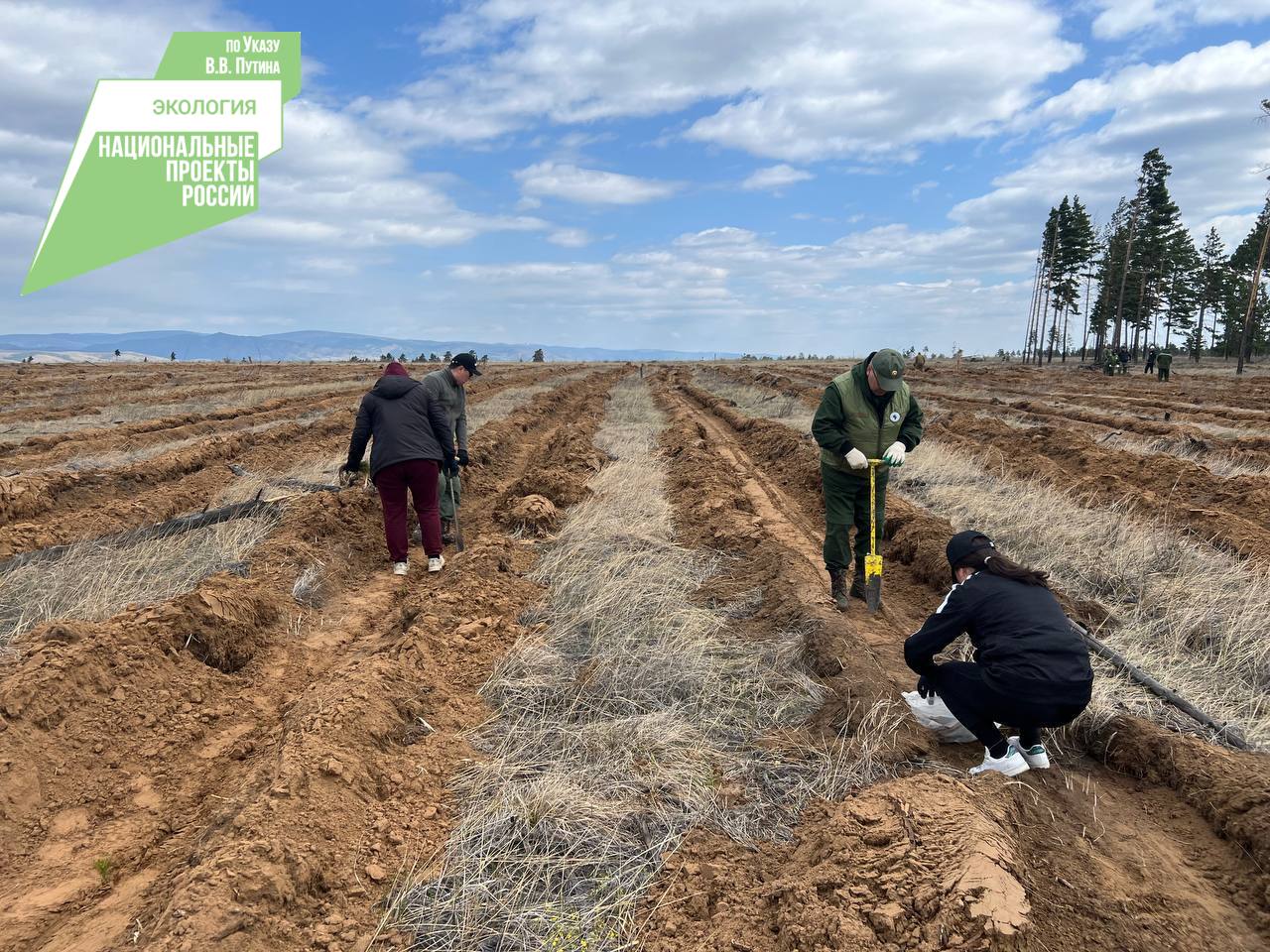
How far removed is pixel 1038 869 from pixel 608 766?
6.31ft

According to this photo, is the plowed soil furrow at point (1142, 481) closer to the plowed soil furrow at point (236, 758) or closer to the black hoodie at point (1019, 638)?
the black hoodie at point (1019, 638)

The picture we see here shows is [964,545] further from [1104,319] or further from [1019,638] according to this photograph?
[1104,319]

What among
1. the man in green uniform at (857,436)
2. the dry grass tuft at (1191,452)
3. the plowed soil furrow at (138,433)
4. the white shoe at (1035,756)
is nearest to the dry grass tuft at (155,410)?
the plowed soil furrow at (138,433)

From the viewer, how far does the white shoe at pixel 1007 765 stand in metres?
3.59

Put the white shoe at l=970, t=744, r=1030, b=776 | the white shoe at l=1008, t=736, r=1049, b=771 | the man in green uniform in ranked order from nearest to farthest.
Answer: the white shoe at l=970, t=744, r=1030, b=776 < the white shoe at l=1008, t=736, r=1049, b=771 < the man in green uniform

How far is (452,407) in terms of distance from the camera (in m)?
7.94

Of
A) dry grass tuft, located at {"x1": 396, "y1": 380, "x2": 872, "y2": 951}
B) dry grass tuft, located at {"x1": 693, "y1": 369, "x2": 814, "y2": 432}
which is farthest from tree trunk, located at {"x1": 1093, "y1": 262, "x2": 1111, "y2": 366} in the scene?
dry grass tuft, located at {"x1": 396, "y1": 380, "x2": 872, "y2": 951}

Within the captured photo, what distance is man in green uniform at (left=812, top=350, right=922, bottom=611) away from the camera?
5793mm

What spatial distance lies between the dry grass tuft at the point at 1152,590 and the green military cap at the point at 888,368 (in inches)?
96.3

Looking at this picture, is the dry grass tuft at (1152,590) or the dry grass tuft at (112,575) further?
the dry grass tuft at (112,575)

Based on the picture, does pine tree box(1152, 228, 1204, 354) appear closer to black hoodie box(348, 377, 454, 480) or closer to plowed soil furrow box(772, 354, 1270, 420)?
plowed soil furrow box(772, 354, 1270, 420)

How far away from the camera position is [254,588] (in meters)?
5.84

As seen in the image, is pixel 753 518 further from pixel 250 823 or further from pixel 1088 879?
pixel 250 823

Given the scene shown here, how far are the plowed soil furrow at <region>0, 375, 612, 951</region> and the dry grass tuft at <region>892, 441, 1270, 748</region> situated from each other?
12.9ft
